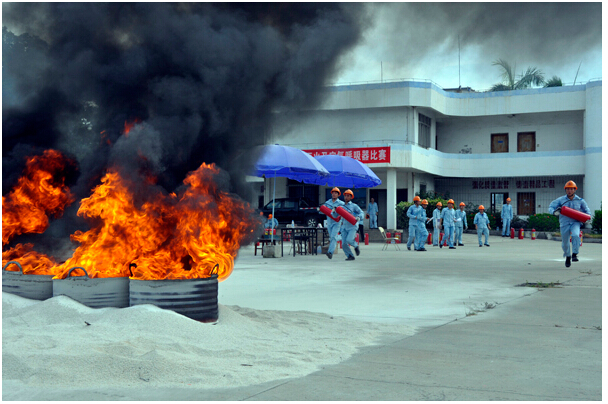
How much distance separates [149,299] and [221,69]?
2453 mm

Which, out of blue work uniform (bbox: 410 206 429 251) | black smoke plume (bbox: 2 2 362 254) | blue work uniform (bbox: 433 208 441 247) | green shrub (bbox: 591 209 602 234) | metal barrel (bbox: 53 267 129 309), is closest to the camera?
metal barrel (bbox: 53 267 129 309)

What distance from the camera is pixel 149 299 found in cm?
588

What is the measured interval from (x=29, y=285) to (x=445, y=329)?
14.0ft

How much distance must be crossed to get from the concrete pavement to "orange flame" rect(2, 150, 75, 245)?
8.15ft

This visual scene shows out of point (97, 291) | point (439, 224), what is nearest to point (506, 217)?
point (439, 224)

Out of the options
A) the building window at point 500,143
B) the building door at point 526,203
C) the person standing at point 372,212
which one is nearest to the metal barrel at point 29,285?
the person standing at point 372,212

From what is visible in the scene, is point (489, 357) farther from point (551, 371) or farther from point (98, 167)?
point (98, 167)

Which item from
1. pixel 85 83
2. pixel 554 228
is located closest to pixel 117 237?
pixel 85 83

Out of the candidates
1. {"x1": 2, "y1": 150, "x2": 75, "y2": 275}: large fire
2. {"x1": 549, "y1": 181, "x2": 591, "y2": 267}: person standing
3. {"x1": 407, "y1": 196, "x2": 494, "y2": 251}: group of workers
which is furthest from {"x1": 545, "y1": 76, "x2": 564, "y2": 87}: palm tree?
{"x1": 2, "y1": 150, "x2": 75, "y2": 275}: large fire

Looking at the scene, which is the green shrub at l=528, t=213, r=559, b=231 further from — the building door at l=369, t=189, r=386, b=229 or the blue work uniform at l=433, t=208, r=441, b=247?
the blue work uniform at l=433, t=208, r=441, b=247

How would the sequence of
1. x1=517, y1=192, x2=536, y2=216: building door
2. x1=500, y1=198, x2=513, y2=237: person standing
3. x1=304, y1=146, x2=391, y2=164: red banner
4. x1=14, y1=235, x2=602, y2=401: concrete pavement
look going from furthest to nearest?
x1=517, y1=192, x2=536, y2=216: building door
x1=304, y1=146, x2=391, y2=164: red banner
x1=500, y1=198, x2=513, y2=237: person standing
x1=14, y1=235, x2=602, y2=401: concrete pavement

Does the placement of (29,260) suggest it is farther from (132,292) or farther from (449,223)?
(449,223)

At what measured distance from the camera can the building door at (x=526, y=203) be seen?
119 feet

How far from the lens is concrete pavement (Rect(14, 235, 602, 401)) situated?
3.94 metres
